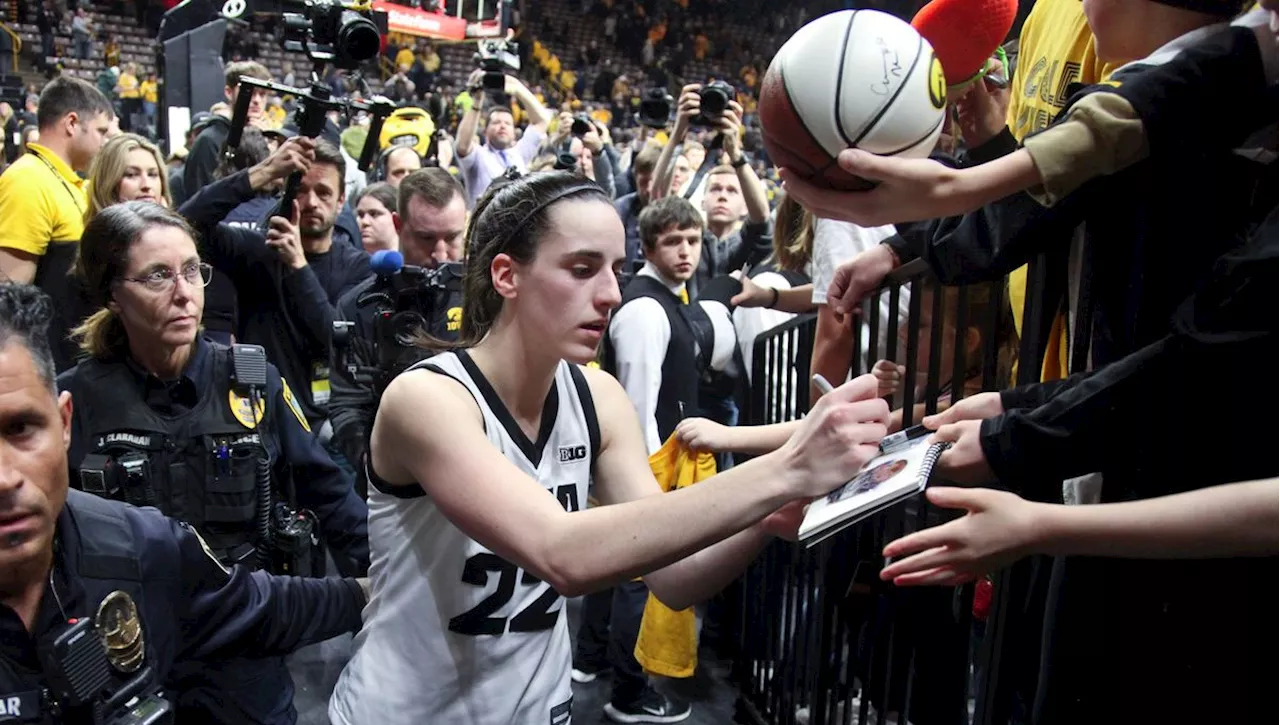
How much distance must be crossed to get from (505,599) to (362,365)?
1977 mm

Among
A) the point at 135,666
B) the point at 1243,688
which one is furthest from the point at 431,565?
the point at 1243,688

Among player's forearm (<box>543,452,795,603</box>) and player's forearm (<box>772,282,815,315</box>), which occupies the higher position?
player's forearm (<box>543,452,795,603</box>)

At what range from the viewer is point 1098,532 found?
1437 mm

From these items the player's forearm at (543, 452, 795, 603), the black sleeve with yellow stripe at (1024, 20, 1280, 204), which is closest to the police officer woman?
the player's forearm at (543, 452, 795, 603)

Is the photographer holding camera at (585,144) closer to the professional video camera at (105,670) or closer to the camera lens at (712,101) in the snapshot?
the camera lens at (712,101)

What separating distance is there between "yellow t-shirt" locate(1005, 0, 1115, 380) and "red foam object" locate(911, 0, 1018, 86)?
99 millimetres

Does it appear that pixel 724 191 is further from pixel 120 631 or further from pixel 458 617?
pixel 120 631

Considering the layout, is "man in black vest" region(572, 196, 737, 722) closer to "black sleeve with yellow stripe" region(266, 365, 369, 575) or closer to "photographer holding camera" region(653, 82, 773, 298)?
"photographer holding camera" region(653, 82, 773, 298)

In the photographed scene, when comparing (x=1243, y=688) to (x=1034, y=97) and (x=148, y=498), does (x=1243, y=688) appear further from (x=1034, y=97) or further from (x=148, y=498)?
(x=148, y=498)

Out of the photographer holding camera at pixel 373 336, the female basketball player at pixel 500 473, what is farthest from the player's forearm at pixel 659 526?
the photographer holding camera at pixel 373 336

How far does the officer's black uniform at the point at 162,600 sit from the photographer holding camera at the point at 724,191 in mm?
3628

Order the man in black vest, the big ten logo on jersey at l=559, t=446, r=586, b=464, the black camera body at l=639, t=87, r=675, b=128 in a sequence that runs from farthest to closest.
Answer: the black camera body at l=639, t=87, r=675, b=128, the man in black vest, the big ten logo on jersey at l=559, t=446, r=586, b=464

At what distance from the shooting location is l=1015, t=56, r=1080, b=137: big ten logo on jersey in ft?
6.62
